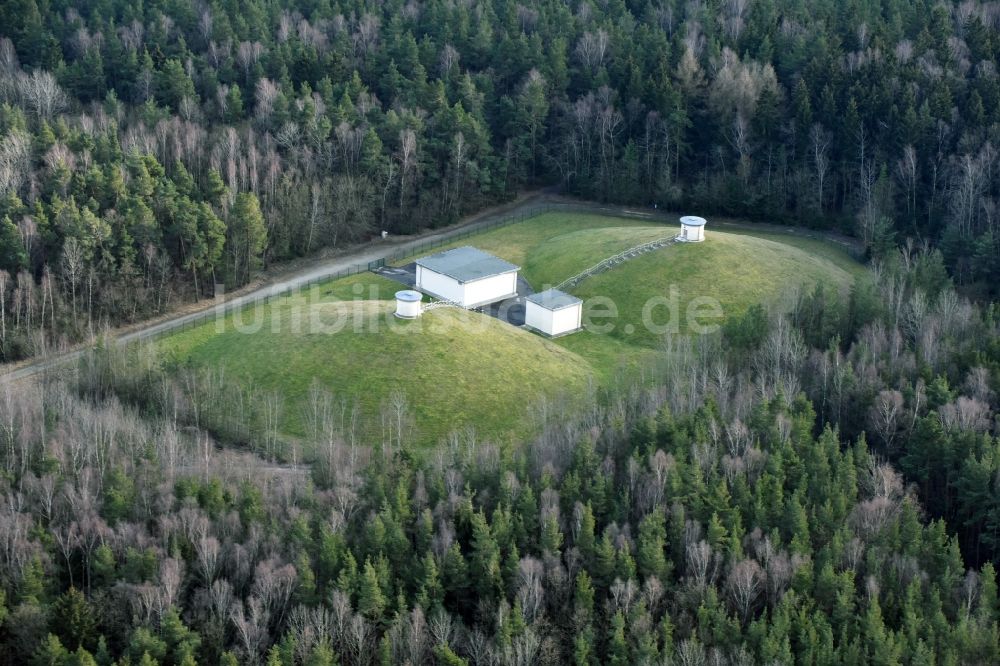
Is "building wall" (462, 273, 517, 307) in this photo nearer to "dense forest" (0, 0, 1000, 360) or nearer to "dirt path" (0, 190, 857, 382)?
"dirt path" (0, 190, 857, 382)

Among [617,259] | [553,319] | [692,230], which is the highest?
[692,230]

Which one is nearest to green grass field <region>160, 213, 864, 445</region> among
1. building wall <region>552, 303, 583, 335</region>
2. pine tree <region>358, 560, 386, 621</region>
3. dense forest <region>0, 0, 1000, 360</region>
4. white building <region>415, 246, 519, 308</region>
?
building wall <region>552, 303, 583, 335</region>

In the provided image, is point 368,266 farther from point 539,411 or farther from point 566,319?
point 539,411

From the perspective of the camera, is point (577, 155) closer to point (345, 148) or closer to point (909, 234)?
point (345, 148)

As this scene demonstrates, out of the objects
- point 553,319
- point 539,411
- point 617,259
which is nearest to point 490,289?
point 553,319

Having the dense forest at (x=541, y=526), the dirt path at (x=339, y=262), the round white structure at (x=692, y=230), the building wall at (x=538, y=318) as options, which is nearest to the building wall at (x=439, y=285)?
the building wall at (x=538, y=318)

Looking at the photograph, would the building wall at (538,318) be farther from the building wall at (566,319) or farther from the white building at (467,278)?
the white building at (467,278)
